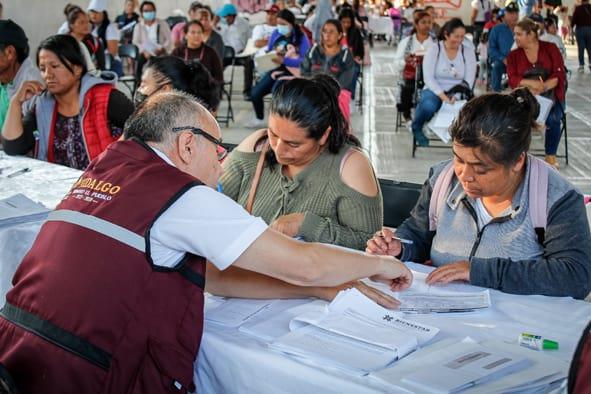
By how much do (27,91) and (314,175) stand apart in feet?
6.24

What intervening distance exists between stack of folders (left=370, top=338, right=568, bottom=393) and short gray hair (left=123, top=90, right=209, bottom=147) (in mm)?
732

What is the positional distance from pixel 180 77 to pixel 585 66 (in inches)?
565

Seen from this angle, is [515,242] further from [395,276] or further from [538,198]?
[395,276]

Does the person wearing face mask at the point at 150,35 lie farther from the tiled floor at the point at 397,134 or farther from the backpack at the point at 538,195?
the backpack at the point at 538,195

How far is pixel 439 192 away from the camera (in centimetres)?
254

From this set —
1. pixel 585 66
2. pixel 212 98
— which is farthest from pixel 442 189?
pixel 585 66

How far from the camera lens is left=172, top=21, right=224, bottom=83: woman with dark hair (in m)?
8.93

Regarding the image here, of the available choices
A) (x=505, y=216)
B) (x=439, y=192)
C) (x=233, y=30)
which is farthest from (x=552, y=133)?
(x=233, y=30)

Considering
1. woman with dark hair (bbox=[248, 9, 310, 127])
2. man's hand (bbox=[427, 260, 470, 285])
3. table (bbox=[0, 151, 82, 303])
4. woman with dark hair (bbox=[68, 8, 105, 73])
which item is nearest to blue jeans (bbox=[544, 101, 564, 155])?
woman with dark hair (bbox=[248, 9, 310, 127])

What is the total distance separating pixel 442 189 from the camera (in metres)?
2.53

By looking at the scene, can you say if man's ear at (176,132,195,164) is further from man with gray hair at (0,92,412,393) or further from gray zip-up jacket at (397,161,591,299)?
gray zip-up jacket at (397,161,591,299)

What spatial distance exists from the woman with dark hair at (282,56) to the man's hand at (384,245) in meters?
6.76

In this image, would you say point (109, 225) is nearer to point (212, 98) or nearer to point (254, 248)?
point (254, 248)

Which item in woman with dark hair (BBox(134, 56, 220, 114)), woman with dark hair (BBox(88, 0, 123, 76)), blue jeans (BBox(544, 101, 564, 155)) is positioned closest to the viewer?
woman with dark hair (BBox(134, 56, 220, 114))
